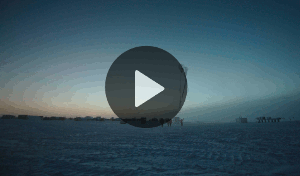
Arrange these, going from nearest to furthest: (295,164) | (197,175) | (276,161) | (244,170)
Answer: (197,175) → (244,170) → (295,164) → (276,161)

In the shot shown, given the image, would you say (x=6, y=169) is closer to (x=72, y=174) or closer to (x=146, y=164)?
(x=72, y=174)

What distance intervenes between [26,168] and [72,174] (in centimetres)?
189

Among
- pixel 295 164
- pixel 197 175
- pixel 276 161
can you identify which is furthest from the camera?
pixel 276 161

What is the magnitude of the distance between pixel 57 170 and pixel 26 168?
116 centimetres

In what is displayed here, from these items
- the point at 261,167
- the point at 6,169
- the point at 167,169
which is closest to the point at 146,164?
the point at 167,169

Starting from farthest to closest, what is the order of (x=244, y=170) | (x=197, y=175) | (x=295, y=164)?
1. (x=295, y=164)
2. (x=244, y=170)
3. (x=197, y=175)

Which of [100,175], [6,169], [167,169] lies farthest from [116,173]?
[6,169]

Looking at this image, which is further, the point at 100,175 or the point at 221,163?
the point at 221,163

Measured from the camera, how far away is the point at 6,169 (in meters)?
5.16

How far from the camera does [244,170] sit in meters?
5.06

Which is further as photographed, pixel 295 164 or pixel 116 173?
pixel 295 164

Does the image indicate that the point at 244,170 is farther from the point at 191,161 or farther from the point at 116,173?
the point at 116,173

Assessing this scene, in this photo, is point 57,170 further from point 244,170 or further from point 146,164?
point 244,170

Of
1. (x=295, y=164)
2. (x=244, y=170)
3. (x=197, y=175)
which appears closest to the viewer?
(x=197, y=175)
